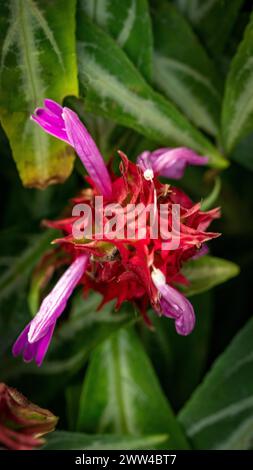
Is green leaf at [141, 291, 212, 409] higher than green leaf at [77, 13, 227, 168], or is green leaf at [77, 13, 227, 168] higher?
green leaf at [77, 13, 227, 168]

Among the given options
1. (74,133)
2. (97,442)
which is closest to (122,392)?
(97,442)

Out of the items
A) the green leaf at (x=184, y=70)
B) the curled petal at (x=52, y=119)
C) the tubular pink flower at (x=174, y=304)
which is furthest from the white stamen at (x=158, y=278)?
the green leaf at (x=184, y=70)

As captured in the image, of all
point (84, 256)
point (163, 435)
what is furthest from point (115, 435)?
point (84, 256)

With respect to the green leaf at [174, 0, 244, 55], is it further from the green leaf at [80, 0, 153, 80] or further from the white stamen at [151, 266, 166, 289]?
the white stamen at [151, 266, 166, 289]

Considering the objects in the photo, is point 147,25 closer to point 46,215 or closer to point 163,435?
point 46,215

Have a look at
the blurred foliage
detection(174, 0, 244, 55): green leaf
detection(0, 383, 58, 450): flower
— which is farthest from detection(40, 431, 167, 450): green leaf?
detection(174, 0, 244, 55): green leaf
